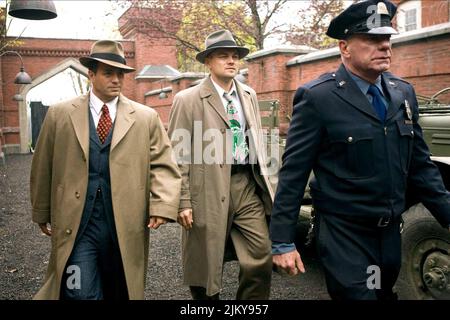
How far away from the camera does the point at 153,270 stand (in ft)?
18.0

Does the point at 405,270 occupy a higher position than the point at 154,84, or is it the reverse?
the point at 154,84

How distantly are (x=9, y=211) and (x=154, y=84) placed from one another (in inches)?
596

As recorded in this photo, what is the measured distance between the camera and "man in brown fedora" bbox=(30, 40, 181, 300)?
3100 millimetres

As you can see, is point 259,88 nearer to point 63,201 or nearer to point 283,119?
point 283,119

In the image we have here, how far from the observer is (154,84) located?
76.8ft

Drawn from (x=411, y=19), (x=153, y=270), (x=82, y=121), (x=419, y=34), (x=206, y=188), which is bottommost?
(x=153, y=270)

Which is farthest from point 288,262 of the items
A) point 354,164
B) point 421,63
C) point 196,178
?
point 421,63

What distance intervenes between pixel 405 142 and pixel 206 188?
5.12 ft

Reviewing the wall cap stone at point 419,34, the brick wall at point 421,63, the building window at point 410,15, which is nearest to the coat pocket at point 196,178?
the brick wall at point 421,63

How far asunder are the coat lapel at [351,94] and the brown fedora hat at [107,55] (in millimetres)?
1438

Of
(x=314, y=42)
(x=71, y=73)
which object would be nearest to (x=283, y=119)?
(x=314, y=42)

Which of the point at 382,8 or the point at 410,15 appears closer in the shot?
the point at 382,8

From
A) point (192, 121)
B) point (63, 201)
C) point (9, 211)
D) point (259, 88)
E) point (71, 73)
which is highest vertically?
point (71, 73)

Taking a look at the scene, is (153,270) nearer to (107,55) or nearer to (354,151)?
(107,55)
